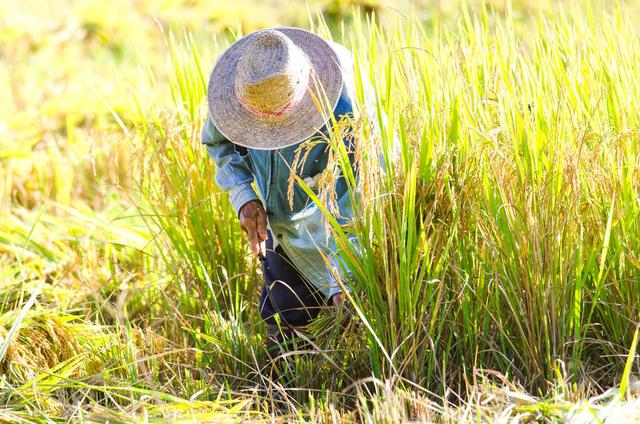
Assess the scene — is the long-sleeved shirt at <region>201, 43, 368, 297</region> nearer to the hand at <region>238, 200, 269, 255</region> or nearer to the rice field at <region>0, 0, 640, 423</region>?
the hand at <region>238, 200, 269, 255</region>

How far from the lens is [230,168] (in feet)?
7.91

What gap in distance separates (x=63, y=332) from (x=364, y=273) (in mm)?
1079

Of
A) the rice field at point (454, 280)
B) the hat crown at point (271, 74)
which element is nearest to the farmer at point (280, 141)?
the hat crown at point (271, 74)

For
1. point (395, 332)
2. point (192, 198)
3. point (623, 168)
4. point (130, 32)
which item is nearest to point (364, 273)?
point (395, 332)

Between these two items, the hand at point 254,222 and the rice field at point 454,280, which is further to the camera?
the hand at point 254,222

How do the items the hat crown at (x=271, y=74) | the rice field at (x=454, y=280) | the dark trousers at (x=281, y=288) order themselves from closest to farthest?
the rice field at (x=454, y=280), the hat crown at (x=271, y=74), the dark trousers at (x=281, y=288)

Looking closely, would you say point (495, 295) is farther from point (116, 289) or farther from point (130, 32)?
point (130, 32)

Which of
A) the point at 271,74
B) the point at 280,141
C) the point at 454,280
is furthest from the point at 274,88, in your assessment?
the point at 454,280

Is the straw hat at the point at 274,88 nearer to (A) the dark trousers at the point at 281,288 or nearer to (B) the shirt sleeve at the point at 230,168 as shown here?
(B) the shirt sleeve at the point at 230,168

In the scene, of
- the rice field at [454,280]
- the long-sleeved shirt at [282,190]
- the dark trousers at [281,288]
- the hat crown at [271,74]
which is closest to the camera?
the rice field at [454,280]

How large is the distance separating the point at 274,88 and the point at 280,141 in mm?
161

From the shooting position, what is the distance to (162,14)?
8.61 meters

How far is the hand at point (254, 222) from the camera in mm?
2365

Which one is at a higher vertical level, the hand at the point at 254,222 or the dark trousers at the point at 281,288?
the hand at the point at 254,222
